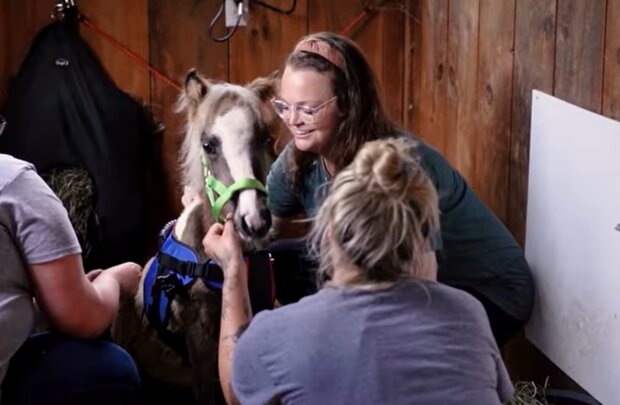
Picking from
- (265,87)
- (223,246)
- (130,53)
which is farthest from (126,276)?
(130,53)

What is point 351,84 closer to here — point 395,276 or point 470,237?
point 470,237

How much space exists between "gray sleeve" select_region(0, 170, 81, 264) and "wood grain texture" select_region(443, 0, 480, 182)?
1.36 meters

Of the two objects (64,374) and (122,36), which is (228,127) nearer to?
(64,374)

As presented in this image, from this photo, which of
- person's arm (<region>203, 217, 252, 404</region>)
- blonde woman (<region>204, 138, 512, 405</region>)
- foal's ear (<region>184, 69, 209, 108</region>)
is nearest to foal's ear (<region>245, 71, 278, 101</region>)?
foal's ear (<region>184, 69, 209, 108</region>)

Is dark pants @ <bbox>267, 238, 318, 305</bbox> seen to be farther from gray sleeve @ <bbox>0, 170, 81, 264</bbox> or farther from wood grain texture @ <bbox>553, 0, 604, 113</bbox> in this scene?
gray sleeve @ <bbox>0, 170, 81, 264</bbox>

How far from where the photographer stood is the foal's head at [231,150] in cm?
221

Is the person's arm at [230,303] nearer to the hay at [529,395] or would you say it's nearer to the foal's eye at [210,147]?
the foal's eye at [210,147]

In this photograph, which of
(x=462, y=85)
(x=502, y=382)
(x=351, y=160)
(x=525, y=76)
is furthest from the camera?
(x=462, y=85)

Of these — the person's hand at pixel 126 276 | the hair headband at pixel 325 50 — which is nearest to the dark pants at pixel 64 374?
the person's hand at pixel 126 276

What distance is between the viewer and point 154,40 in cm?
348

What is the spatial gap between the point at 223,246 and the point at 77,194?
150 centimetres

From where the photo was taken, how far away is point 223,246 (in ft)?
6.27

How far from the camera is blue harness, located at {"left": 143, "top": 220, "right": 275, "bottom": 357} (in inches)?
90.2

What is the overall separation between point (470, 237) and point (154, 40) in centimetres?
167
